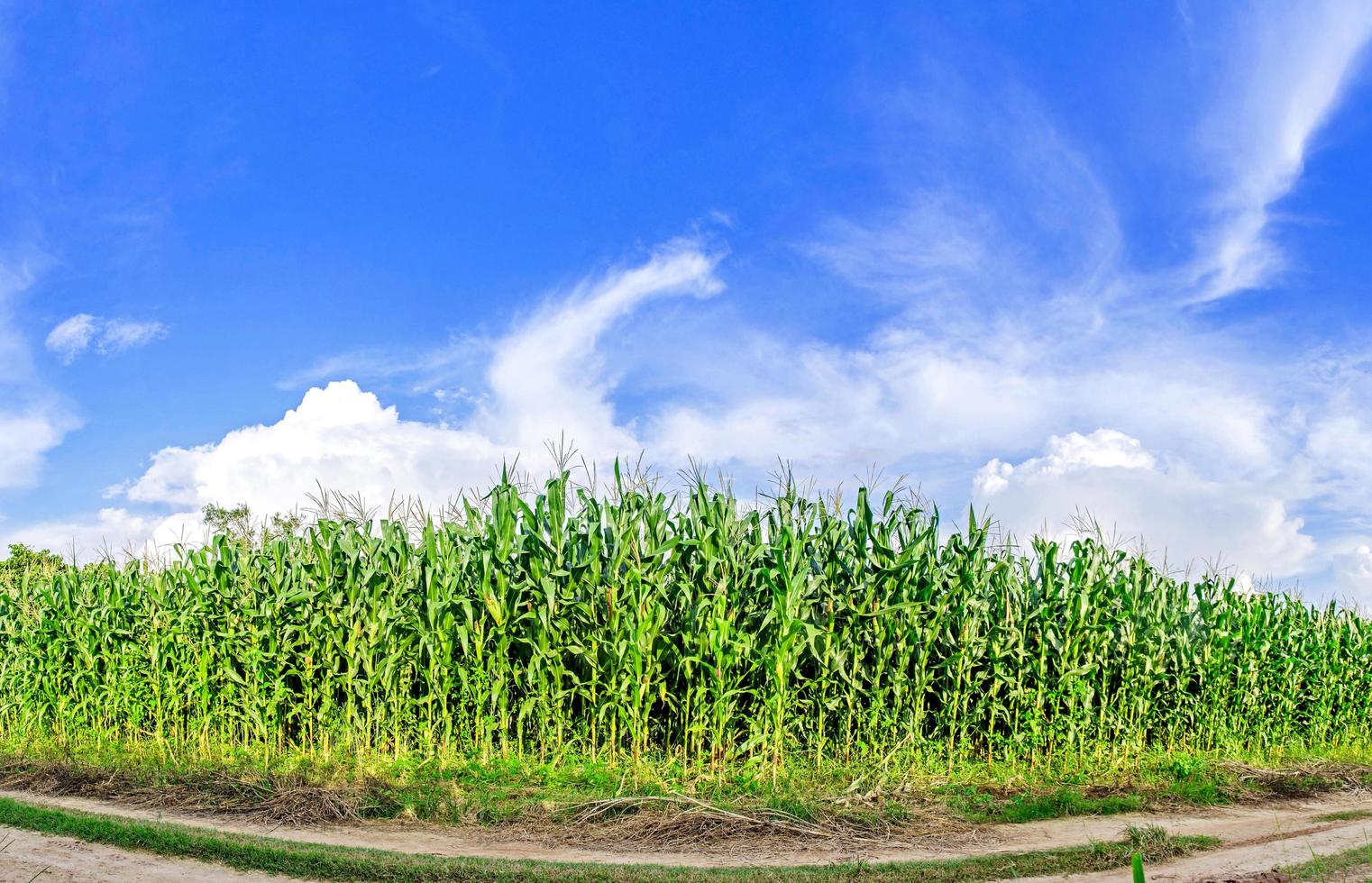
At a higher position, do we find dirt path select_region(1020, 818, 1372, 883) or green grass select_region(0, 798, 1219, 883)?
green grass select_region(0, 798, 1219, 883)

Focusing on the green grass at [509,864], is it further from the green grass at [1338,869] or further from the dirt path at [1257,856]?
the green grass at [1338,869]

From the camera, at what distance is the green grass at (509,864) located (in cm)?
666

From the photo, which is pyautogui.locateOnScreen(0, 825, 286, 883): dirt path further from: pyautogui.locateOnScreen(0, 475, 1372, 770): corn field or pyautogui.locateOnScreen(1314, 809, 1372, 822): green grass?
pyautogui.locateOnScreen(1314, 809, 1372, 822): green grass

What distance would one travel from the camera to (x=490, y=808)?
27.4 feet

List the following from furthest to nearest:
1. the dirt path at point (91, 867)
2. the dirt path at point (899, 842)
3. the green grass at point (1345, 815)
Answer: the green grass at point (1345, 815), the dirt path at point (899, 842), the dirt path at point (91, 867)

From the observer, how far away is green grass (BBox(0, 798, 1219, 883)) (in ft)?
Result: 21.8

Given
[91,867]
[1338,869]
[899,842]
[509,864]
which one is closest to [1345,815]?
[1338,869]

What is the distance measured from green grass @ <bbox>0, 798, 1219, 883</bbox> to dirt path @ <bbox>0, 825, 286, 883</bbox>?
0.15 meters

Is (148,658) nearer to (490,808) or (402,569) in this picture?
(402,569)

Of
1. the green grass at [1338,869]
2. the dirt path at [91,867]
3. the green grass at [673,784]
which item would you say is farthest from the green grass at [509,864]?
the green grass at [673,784]

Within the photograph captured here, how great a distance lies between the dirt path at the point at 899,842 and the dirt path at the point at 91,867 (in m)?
0.08

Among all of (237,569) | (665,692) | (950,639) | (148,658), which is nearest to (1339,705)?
(950,639)

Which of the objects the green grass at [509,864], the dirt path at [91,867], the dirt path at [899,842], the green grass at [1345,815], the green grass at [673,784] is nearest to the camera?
the green grass at [509,864]

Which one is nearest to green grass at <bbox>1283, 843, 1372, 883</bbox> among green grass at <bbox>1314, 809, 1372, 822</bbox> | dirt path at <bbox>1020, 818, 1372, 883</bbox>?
dirt path at <bbox>1020, 818, 1372, 883</bbox>
